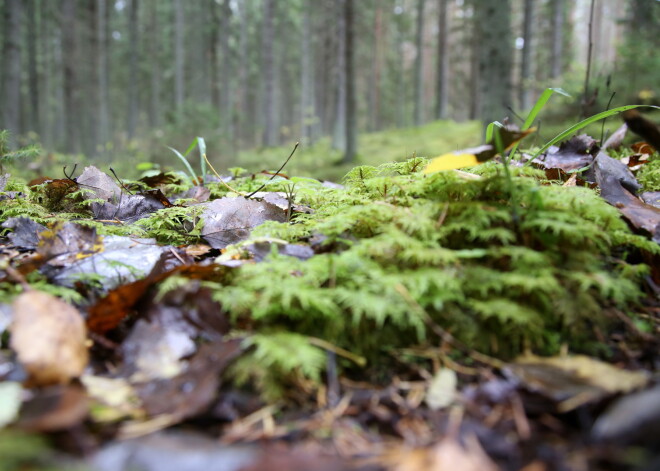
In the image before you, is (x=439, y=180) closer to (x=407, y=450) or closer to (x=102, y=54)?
(x=407, y=450)

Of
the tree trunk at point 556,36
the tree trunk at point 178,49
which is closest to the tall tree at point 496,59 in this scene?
the tree trunk at point 556,36

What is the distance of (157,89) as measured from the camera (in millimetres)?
20734

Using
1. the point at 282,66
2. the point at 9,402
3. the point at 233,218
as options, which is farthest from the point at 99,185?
the point at 282,66

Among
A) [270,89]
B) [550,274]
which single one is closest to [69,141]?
[270,89]

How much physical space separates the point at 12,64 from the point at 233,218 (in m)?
11.1

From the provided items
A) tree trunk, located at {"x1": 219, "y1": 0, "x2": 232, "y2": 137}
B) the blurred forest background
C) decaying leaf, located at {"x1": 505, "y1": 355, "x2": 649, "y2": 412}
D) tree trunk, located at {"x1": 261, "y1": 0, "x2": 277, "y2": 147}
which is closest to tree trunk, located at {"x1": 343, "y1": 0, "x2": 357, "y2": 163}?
the blurred forest background

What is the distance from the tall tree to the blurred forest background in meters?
0.03

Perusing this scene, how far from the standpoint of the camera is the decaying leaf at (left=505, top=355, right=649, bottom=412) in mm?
778

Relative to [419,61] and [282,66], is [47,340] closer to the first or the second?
[419,61]

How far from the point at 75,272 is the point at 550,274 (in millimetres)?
1343

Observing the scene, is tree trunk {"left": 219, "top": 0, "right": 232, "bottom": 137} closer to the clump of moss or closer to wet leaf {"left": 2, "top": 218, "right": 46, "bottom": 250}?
wet leaf {"left": 2, "top": 218, "right": 46, "bottom": 250}

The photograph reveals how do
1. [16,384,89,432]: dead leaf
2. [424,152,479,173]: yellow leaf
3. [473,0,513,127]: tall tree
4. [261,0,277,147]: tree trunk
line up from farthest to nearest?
[261,0,277,147]: tree trunk
[473,0,513,127]: tall tree
[424,152,479,173]: yellow leaf
[16,384,89,432]: dead leaf

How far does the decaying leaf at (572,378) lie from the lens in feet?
2.55

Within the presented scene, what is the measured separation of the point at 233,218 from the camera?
1672 mm
